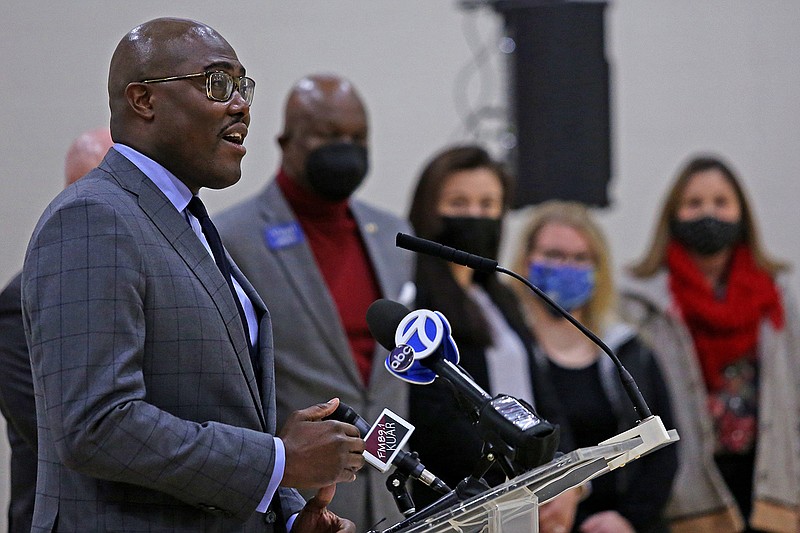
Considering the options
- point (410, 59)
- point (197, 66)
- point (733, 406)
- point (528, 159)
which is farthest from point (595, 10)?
point (197, 66)

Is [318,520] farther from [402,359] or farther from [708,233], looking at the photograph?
[708,233]

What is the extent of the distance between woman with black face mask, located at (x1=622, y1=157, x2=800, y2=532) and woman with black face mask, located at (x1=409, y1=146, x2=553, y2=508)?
778 millimetres

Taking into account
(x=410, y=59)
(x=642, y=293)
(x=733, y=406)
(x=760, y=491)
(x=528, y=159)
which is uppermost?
(x=410, y=59)

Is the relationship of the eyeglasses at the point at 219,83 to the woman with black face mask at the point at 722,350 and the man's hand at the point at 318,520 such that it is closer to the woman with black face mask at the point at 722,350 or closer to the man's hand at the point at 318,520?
the man's hand at the point at 318,520

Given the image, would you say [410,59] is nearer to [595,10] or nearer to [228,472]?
[595,10]

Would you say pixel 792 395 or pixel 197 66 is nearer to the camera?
pixel 197 66

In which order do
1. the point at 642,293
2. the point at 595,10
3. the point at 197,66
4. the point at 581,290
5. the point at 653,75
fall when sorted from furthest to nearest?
the point at 653,75 → the point at 595,10 → the point at 642,293 → the point at 581,290 → the point at 197,66

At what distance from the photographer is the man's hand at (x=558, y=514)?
3.37m

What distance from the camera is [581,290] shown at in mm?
3760

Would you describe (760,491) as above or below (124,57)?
below

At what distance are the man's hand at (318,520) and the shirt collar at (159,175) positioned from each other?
0.46 metres

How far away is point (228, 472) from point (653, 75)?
4.40 metres

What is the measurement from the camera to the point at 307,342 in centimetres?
288

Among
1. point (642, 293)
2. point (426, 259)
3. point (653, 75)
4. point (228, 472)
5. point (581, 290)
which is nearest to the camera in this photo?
point (228, 472)
